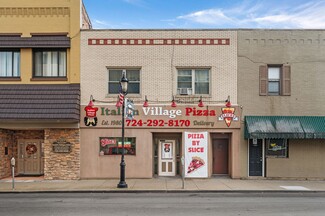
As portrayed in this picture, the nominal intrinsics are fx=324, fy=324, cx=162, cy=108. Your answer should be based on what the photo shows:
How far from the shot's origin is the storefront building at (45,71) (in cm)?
1616

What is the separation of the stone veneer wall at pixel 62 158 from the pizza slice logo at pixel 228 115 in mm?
7510

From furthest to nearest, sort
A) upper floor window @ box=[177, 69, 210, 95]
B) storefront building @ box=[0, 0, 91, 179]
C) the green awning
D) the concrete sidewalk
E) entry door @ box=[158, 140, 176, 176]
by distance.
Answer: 1. entry door @ box=[158, 140, 176, 176]
2. upper floor window @ box=[177, 69, 210, 95]
3. storefront building @ box=[0, 0, 91, 179]
4. the green awning
5. the concrete sidewalk

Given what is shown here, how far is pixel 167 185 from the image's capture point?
48.3 feet

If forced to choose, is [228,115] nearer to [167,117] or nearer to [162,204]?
[167,117]

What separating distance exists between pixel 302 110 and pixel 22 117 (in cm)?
1400

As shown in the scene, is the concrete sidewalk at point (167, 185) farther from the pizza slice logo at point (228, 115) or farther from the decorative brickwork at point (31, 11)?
the decorative brickwork at point (31, 11)

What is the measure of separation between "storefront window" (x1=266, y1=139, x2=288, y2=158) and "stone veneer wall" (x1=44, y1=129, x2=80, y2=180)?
32.5 feet

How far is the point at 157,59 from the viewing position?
55.7ft

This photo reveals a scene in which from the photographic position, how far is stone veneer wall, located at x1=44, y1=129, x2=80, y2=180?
54.0 feet

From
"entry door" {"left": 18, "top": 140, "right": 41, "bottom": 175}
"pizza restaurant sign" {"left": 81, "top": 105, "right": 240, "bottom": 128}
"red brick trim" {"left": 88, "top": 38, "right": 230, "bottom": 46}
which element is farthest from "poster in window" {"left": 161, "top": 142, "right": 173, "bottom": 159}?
"entry door" {"left": 18, "top": 140, "right": 41, "bottom": 175}

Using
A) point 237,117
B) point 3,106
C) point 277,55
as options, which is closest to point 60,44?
point 3,106

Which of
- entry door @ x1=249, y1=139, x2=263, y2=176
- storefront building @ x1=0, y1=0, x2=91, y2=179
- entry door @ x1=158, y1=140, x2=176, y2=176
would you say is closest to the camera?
storefront building @ x1=0, y1=0, x2=91, y2=179

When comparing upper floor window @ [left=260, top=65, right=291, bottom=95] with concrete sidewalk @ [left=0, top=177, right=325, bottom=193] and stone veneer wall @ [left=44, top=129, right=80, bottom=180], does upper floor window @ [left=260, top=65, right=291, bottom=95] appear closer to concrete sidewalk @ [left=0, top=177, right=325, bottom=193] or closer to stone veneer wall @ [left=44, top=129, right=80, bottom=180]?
concrete sidewalk @ [left=0, top=177, right=325, bottom=193]

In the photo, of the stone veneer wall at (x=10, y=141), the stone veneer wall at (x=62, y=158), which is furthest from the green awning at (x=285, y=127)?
the stone veneer wall at (x=10, y=141)
